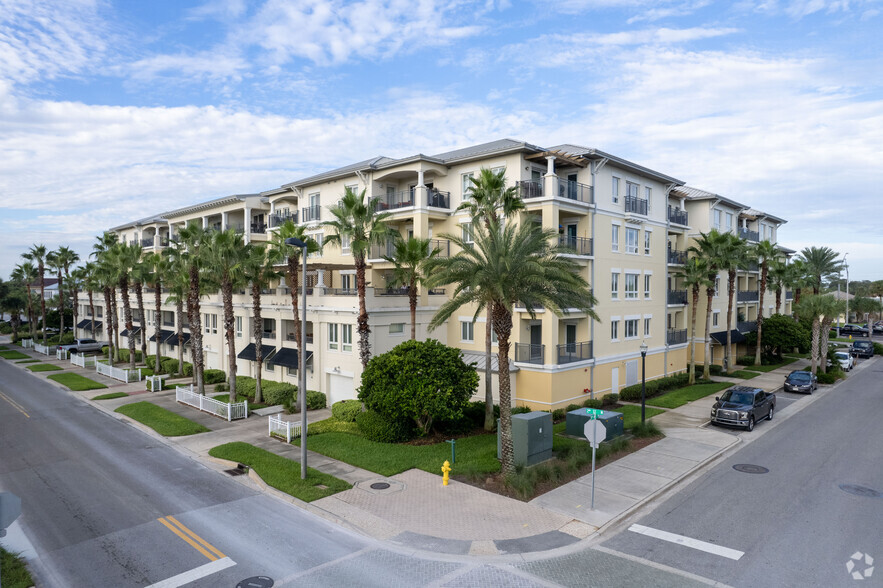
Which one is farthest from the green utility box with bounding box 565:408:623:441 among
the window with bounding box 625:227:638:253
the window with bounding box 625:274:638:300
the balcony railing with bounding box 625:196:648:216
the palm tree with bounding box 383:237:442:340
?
the balcony railing with bounding box 625:196:648:216

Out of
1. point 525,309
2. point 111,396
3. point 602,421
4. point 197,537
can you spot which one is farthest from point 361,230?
point 111,396

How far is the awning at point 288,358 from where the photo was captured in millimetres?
31834

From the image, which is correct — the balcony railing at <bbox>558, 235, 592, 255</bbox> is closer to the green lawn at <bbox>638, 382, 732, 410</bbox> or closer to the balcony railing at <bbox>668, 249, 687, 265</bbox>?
the green lawn at <bbox>638, 382, 732, 410</bbox>

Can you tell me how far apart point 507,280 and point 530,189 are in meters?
11.8

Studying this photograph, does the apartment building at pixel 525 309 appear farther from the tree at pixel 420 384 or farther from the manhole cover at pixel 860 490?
the manhole cover at pixel 860 490

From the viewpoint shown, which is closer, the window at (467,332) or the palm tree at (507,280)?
the palm tree at (507,280)

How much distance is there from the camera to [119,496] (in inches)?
656

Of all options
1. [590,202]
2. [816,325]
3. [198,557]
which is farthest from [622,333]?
[198,557]

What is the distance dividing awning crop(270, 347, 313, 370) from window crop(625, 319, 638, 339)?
19745 millimetres

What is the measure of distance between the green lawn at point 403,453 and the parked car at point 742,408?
11106 mm

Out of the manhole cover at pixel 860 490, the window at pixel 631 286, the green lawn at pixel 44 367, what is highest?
the window at pixel 631 286

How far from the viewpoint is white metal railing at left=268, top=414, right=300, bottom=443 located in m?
22.8

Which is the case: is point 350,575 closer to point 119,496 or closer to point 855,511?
point 119,496

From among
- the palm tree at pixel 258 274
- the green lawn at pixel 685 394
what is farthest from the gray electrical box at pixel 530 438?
the palm tree at pixel 258 274
